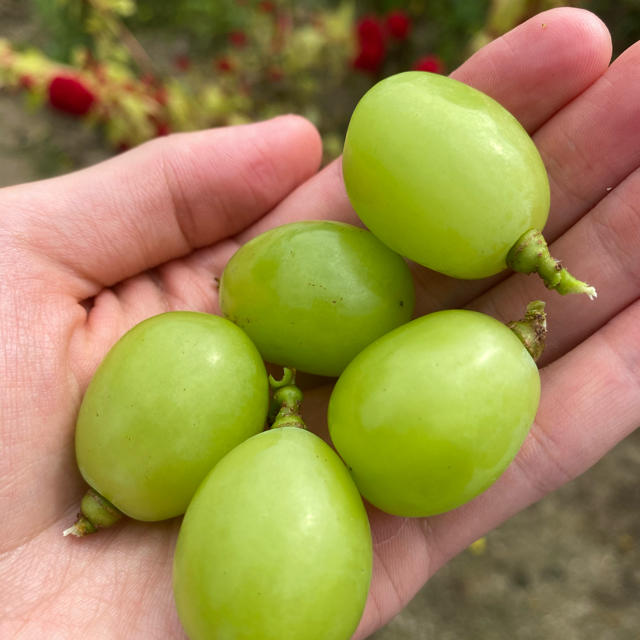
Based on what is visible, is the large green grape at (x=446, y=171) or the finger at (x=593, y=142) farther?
the finger at (x=593, y=142)

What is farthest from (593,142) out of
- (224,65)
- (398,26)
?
(224,65)

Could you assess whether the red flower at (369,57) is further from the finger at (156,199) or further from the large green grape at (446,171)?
the large green grape at (446,171)

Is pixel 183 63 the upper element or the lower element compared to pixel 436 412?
lower

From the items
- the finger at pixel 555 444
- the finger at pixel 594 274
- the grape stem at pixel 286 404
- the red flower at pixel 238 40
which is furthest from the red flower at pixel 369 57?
the grape stem at pixel 286 404

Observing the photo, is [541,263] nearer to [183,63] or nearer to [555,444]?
[555,444]

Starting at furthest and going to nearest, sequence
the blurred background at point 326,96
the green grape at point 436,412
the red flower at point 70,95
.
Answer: the red flower at point 70,95 < the blurred background at point 326,96 < the green grape at point 436,412

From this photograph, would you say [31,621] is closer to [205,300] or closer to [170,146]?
[205,300]

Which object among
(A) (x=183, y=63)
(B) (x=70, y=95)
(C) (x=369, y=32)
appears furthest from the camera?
(A) (x=183, y=63)
